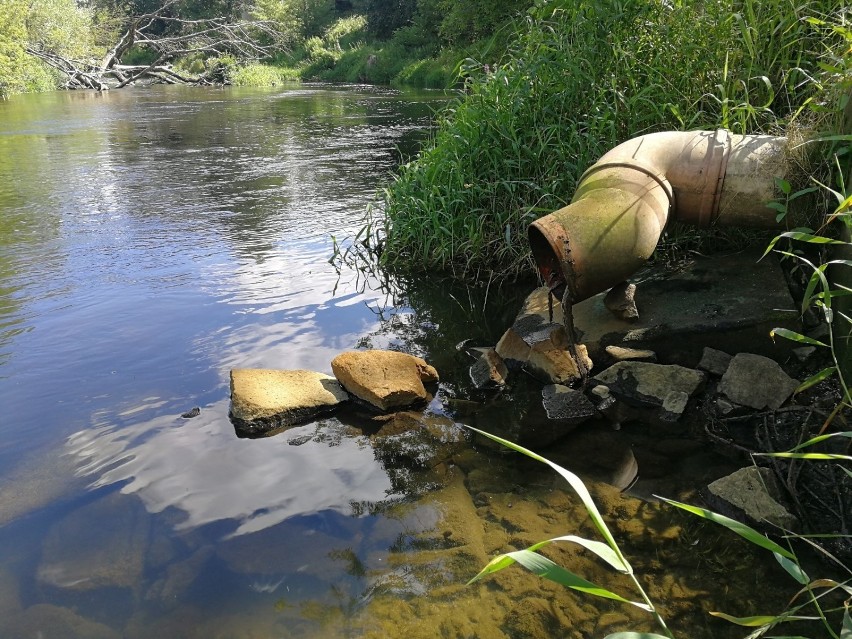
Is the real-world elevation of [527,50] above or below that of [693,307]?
above

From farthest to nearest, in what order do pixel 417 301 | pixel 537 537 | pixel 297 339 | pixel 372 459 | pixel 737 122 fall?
pixel 417 301 < pixel 297 339 < pixel 737 122 < pixel 372 459 < pixel 537 537

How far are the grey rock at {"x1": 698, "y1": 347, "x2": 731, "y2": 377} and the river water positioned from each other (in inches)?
26.9

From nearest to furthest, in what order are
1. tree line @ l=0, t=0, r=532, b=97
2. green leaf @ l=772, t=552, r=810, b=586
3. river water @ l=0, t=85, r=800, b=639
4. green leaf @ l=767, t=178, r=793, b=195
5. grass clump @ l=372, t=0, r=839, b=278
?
green leaf @ l=772, t=552, r=810, b=586 → river water @ l=0, t=85, r=800, b=639 → green leaf @ l=767, t=178, r=793, b=195 → grass clump @ l=372, t=0, r=839, b=278 → tree line @ l=0, t=0, r=532, b=97

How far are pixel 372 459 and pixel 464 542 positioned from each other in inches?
31.9

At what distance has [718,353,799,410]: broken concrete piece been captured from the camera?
136 inches

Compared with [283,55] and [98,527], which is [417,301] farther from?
[283,55]

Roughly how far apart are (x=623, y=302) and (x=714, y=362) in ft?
2.11

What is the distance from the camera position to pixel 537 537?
9.12 ft

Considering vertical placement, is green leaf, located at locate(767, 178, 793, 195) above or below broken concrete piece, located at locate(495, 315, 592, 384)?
above

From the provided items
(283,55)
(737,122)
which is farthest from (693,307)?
(283,55)

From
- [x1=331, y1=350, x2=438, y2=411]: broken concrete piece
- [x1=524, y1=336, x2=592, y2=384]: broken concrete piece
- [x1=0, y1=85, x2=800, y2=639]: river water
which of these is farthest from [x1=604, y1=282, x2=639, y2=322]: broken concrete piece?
[x1=331, y1=350, x2=438, y2=411]: broken concrete piece

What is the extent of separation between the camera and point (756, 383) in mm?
3533

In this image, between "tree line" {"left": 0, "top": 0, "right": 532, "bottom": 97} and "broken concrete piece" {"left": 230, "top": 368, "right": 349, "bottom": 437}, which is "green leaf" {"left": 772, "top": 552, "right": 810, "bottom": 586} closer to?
"broken concrete piece" {"left": 230, "top": 368, "right": 349, "bottom": 437}

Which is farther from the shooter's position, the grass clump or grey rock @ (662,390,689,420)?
the grass clump
